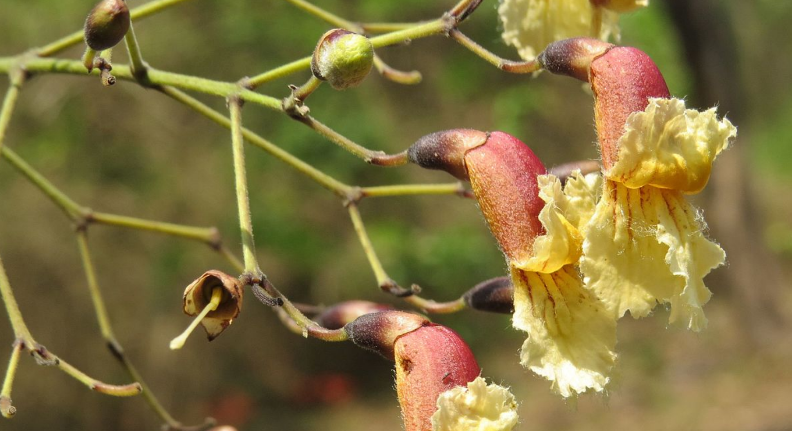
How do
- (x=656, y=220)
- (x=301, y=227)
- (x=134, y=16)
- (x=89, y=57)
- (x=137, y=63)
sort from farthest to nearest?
(x=301, y=227)
(x=134, y=16)
(x=137, y=63)
(x=89, y=57)
(x=656, y=220)

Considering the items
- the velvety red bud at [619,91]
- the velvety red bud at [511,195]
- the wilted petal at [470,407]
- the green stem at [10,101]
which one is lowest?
the wilted petal at [470,407]

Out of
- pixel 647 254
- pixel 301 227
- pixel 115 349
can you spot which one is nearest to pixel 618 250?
pixel 647 254

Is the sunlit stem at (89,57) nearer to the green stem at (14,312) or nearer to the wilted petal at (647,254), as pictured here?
the green stem at (14,312)

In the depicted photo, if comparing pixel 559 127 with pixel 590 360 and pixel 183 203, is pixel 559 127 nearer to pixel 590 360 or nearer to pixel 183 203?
pixel 183 203

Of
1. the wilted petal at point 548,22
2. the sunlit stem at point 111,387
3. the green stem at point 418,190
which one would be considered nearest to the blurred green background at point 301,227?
the wilted petal at point 548,22

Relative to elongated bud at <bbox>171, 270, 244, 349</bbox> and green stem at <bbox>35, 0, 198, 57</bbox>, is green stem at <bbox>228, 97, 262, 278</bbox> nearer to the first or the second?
elongated bud at <bbox>171, 270, 244, 349</bbox>

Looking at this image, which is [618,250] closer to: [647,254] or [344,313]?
[647,254]
